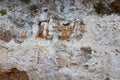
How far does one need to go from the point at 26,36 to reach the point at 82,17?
0.38 meters

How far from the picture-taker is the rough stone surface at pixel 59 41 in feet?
5.92

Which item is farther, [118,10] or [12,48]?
[12,48]

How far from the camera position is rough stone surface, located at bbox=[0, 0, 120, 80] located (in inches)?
71.1

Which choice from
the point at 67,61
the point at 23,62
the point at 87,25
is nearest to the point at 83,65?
the point at 67,61

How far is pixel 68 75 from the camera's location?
6.17ft

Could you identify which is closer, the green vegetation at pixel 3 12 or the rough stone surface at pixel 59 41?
the rough stone surface at pixel 59 41

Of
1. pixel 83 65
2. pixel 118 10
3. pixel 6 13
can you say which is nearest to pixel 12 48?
pixel 6 13

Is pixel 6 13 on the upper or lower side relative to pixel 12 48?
upper

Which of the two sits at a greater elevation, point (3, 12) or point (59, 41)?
point (3, 12)

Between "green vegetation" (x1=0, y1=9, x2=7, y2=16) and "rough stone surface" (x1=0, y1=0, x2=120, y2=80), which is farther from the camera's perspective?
"green vegetation" (x1=0, y1=9, x2=7, y2=16)

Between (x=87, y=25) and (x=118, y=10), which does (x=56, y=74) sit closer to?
(x=87, y=25)


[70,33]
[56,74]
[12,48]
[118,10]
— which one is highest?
[118,10]

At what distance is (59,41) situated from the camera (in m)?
1.86

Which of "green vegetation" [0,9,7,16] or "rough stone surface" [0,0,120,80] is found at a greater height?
"green vegetation" [0,9,7,16]
